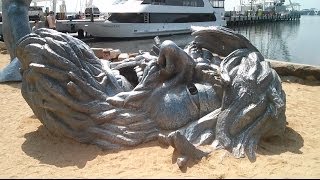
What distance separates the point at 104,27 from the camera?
28031mm

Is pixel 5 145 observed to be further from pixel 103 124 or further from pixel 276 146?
pixel 276 146

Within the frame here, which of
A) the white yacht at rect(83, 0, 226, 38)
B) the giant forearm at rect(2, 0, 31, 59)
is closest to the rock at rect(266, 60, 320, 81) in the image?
the giant forearm at rect(2, 0, 31, 59)

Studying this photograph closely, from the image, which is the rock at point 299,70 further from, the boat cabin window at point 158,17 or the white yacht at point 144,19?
the boat cabin window at point 158,17

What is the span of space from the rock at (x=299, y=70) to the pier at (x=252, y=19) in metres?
40.9

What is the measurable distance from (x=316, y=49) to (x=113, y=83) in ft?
85.8

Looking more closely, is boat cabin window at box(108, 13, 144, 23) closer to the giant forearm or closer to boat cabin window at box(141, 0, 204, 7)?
boat cabin window at box(141, 0, 204, 7)

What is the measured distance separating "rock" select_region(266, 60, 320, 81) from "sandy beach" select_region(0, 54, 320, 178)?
138 inches

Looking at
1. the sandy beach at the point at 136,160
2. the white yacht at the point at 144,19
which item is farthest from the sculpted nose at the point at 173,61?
the white yacht at the point at 144,19

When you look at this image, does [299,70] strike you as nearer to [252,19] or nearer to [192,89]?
[192,89]

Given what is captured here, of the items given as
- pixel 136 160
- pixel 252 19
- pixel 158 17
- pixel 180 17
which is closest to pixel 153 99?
pixel 136 160

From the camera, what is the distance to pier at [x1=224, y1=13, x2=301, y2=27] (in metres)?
50.6

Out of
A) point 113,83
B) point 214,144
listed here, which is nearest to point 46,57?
point 113,83

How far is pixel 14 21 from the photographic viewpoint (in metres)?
8.95

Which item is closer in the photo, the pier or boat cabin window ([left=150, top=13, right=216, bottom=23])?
boat cabin window ([left=150, top=13, right=216, bottom=23])
